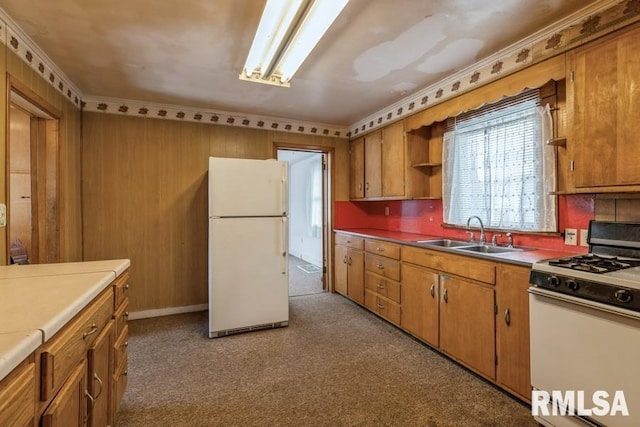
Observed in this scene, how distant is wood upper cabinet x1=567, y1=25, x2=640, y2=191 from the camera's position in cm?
159

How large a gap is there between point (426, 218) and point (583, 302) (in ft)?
6.80

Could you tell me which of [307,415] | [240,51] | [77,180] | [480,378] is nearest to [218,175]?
[240,51]

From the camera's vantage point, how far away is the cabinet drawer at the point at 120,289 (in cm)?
165

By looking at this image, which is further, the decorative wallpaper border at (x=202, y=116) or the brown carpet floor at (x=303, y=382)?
the decorative wallpaper border at (x=202, y=116)

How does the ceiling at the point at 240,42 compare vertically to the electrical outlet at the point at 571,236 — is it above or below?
above

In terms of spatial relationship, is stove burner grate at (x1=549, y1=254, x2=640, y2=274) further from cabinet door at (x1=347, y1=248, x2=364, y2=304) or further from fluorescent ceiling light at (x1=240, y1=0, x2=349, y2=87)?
cabinet door at (x1=347, y1=248, x2=364, y2=304)

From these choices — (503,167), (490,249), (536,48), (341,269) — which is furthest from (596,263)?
(341,269)

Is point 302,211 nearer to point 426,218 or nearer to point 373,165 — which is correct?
point 373,165

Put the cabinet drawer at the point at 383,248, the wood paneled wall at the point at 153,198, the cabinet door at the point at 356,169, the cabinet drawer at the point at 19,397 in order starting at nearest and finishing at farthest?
the cabinet drawer at the point at 19,397 → the cabinet drawer at the point at 383,248 → the wood paneled wall at the point at 153,198 → the cabinet door at the point at 356,169

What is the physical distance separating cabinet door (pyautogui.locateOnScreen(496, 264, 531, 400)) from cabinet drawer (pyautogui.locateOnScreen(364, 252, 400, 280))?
108cm

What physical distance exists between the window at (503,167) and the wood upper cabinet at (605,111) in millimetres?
432

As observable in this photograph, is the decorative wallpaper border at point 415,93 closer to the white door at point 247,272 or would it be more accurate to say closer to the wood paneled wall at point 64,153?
the wood paneled wall at point 64,153

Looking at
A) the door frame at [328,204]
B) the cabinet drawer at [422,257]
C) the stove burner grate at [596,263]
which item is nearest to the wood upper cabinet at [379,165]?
the door frame at [328,204]

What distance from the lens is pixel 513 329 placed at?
1.95 meters
